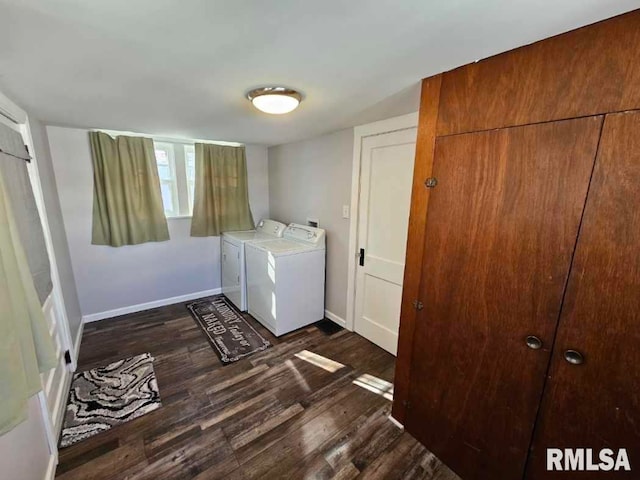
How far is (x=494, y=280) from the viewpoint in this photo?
119cm

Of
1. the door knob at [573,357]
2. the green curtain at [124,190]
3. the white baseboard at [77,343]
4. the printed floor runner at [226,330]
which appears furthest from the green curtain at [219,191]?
the door knob at [573,357]

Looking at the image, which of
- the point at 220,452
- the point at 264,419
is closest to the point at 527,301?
the point at 264,419

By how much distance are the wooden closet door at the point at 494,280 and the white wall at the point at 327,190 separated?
4.44 ft

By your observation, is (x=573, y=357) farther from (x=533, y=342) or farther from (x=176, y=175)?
(x=176, y=175)

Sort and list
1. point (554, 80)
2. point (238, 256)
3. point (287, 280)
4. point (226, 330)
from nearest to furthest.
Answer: point (554, 80) < point (287, 280) < point (226, 330) < point (238, 256)

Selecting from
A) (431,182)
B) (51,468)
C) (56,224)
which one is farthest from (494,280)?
(56,224)

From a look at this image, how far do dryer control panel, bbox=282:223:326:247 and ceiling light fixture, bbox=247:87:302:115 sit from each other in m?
1.48

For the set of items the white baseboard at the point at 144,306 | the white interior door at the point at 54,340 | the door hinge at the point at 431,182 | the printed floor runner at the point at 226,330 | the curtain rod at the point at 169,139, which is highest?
the curtain rod at the point at 169,139

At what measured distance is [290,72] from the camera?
1.26m

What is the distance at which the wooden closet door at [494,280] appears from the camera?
3.31ft

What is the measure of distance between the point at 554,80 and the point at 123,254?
3.77 m

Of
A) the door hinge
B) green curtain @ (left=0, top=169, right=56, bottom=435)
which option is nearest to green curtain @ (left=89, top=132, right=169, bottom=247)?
green curtain @ (left=0, top=169, right=56, bottom=435)

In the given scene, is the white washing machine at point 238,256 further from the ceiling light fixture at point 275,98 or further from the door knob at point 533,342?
the door knob at point 533,342

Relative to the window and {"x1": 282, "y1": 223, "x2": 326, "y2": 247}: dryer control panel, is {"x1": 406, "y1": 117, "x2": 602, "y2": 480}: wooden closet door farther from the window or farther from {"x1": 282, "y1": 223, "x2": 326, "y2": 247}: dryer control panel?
the window
